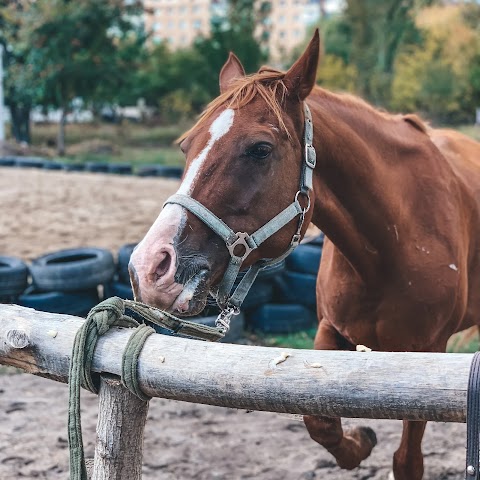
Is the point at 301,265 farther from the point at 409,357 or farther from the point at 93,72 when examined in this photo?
the point at 93,72

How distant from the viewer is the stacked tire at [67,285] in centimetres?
528

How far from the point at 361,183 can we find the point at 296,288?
3.20 m

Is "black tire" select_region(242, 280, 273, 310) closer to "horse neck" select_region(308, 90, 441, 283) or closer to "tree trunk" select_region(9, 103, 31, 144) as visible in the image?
"horse neck" select_region(308, 90, 441, 283)

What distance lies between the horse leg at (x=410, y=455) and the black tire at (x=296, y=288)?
2.76 m

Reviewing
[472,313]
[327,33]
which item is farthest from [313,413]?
[327,33]

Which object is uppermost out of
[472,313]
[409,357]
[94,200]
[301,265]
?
[409,357]

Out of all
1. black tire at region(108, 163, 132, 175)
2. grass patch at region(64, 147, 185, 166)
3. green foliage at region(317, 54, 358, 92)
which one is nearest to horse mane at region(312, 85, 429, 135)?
black tire at region(108, 163, 132, 175)

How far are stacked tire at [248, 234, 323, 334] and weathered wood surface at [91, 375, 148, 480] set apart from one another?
385 cm

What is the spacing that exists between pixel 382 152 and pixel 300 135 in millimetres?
538

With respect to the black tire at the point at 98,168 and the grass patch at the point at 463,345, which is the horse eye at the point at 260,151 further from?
the black tire at the point at 98,168

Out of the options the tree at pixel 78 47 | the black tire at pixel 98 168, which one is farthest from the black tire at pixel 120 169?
the tree at pixel 78 47

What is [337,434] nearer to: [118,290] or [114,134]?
[118,290]

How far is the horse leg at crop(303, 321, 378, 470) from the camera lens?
303 centimetres

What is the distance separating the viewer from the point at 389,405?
154 centimetres
